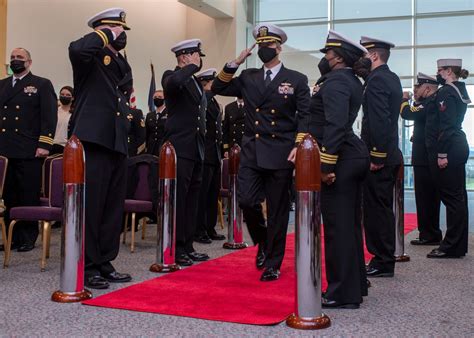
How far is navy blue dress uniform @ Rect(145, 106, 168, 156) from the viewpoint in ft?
25.3

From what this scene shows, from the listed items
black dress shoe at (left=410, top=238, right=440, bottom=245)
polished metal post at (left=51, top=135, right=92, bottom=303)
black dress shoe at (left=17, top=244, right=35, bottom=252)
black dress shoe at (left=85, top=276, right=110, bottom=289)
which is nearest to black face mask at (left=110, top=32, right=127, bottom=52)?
polished metal post at (left=51, top=135, right=92, bottom=303)

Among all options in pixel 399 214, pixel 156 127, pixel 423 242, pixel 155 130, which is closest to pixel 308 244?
pixel 399 214

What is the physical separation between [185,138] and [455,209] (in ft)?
8.03

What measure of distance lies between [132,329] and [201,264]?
1931 millimetres

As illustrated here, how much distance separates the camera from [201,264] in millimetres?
4797

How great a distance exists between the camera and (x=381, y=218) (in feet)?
14.6

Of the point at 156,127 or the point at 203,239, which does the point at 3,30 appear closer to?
the point at 156,127

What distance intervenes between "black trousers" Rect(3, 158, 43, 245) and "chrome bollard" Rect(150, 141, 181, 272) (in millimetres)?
1626

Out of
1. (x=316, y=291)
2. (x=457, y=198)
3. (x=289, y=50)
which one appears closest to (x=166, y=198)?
(x=316, y=291)

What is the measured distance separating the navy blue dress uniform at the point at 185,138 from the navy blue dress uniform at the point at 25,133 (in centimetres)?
127

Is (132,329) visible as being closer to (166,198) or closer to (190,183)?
(166,198)

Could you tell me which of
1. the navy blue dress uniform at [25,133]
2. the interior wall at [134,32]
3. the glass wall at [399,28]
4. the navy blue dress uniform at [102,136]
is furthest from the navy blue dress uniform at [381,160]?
the glass wall at [399,28]

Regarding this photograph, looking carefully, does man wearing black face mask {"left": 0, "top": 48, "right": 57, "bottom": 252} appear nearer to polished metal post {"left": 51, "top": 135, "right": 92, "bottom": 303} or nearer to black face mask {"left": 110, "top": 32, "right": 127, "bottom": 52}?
black face mask {"left": 110, "top": 32, "right": 127, "bottom": 52}

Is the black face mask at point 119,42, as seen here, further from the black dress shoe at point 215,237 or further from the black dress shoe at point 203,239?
the black dress shoe at point 215,237
